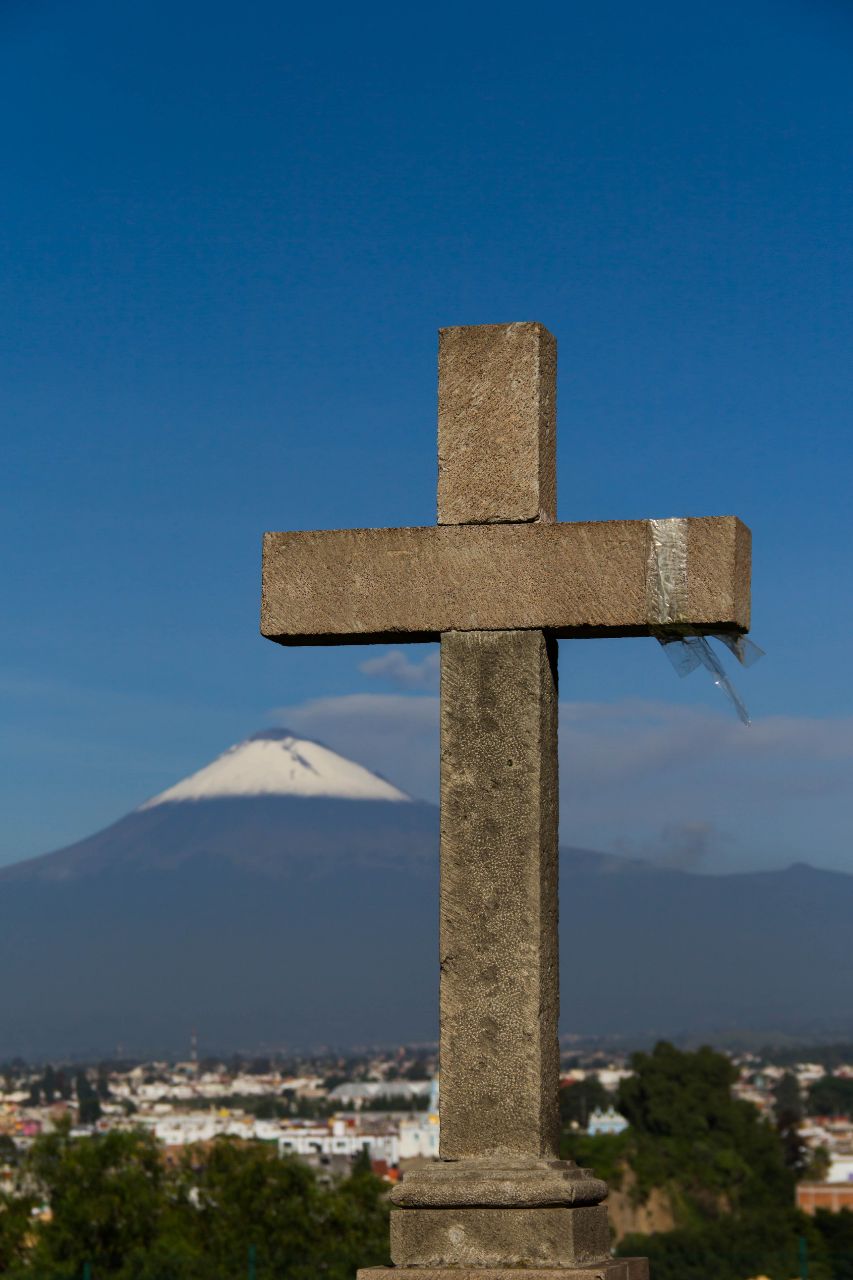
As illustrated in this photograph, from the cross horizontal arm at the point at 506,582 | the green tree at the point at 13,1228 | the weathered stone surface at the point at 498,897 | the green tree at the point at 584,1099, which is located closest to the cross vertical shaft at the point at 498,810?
the weathered stone surface at the point at 498,897

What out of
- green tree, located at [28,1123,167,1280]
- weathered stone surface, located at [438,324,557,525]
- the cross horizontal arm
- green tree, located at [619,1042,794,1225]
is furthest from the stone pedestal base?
green tree, located at [619,1042,794,1225]

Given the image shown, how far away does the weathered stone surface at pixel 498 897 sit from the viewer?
7.34m

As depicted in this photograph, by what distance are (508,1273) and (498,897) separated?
4.30 ft

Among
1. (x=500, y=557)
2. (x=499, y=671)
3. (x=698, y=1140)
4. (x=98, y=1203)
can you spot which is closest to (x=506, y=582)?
(x=500, y=557)

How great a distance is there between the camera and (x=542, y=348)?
7879 millimetres

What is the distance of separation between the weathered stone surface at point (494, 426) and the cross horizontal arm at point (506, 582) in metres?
0.13

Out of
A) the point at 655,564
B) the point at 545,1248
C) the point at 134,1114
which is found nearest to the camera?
the point at 545,1248

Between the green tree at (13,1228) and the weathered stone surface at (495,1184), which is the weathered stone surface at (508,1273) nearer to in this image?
the weathered stone surface at (495,1184)

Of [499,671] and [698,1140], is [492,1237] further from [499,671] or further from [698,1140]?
[698,1140]

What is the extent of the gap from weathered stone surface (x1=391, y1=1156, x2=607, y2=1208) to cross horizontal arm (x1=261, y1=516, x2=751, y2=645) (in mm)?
1940

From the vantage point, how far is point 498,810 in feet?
24.6

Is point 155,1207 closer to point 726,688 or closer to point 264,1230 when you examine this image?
point 264,1230

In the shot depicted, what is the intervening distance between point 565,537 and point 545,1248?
2.53 meters

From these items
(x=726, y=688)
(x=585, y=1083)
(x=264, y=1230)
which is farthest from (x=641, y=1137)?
(x=726, y=688)
